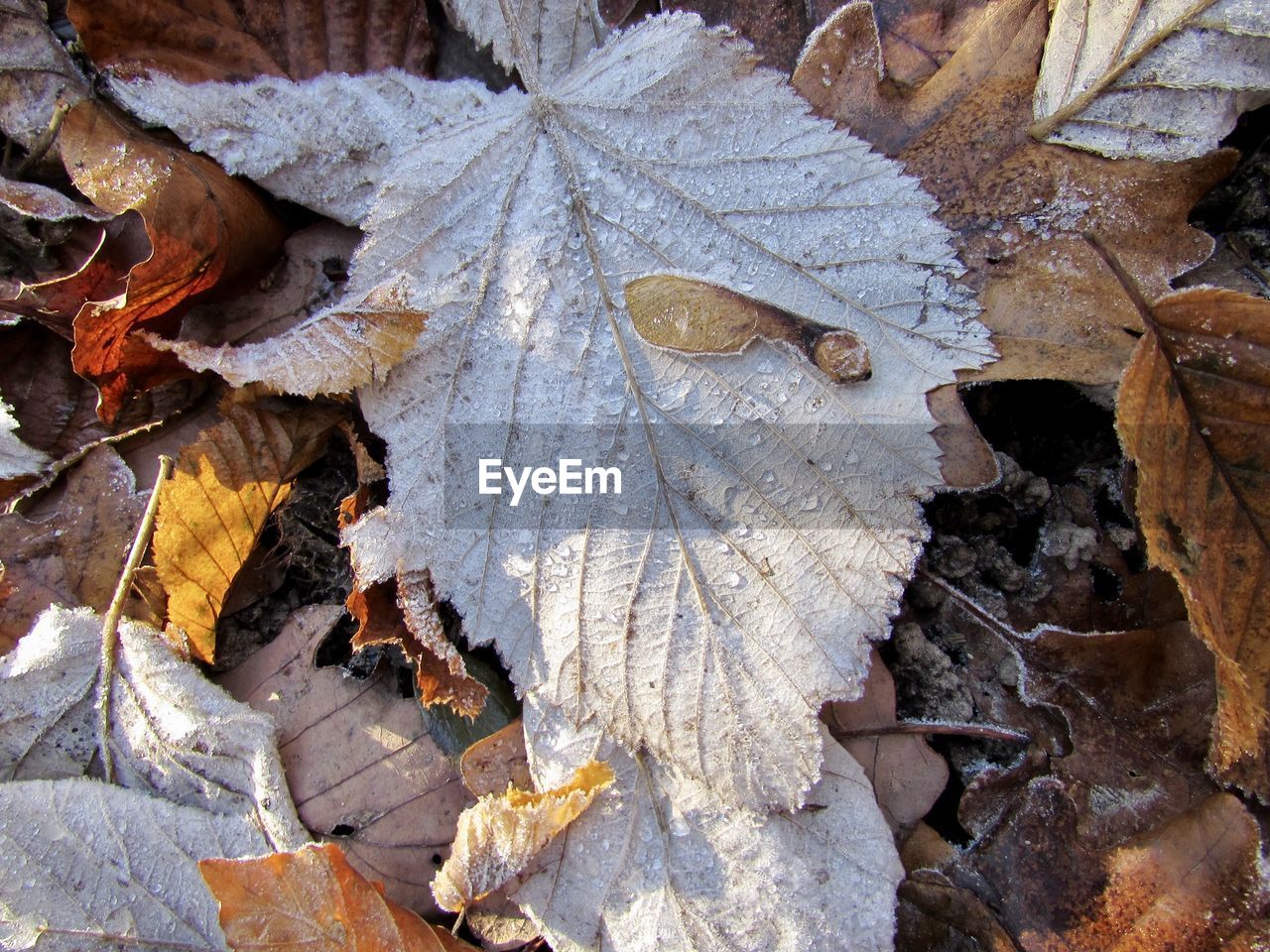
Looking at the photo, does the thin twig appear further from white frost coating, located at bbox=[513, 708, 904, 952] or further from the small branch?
the small branch

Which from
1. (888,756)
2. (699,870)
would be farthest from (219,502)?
(888,756)

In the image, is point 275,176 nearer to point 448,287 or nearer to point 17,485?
point 448,287

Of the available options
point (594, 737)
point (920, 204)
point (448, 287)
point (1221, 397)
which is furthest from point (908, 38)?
point (594, 737)

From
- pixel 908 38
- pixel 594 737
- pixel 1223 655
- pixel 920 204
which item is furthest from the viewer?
pixel 908 38

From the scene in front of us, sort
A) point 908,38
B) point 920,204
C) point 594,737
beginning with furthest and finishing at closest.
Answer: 1. point 908,38
2. point 920,204
3. point 594,737

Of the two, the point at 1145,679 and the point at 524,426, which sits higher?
the point at 524,426
